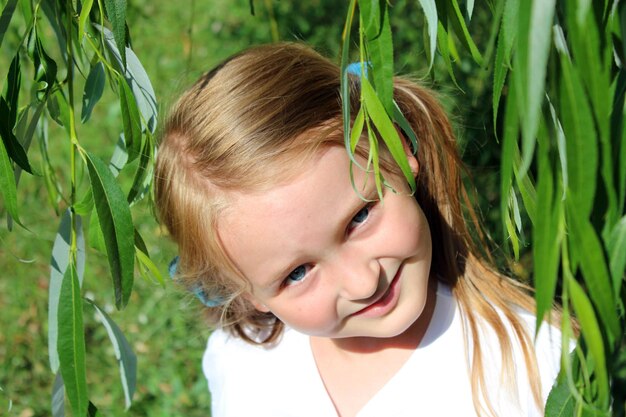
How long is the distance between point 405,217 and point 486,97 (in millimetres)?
1427

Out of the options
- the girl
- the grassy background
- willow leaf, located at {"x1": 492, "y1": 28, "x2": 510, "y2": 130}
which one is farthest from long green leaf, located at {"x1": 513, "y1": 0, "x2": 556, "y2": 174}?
the grassy background

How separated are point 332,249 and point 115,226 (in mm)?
287

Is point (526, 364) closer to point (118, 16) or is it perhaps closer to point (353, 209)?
point (353, 209)

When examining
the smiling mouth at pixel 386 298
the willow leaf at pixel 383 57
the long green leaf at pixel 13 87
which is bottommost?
the smiling mouth at pixel 386 298

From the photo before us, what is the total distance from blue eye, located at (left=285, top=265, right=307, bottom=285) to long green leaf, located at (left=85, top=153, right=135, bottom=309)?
271 millimetres

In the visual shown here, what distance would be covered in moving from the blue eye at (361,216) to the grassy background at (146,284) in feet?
2.29

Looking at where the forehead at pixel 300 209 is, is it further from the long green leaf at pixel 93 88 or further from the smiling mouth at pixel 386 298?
the long green leaf at pixel 93 88

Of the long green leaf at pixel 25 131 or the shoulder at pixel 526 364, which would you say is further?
the shoulder at pixel 526 364

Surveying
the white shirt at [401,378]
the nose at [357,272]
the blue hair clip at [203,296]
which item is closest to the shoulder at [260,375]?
the white shirt at [401,378]

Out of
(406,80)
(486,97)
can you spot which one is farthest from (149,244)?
(406,80)

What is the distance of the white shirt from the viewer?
1.26 meters

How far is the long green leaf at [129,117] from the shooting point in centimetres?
98

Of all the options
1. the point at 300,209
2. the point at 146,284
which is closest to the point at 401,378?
the point at 300,209

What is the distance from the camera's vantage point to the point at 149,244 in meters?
2.56
